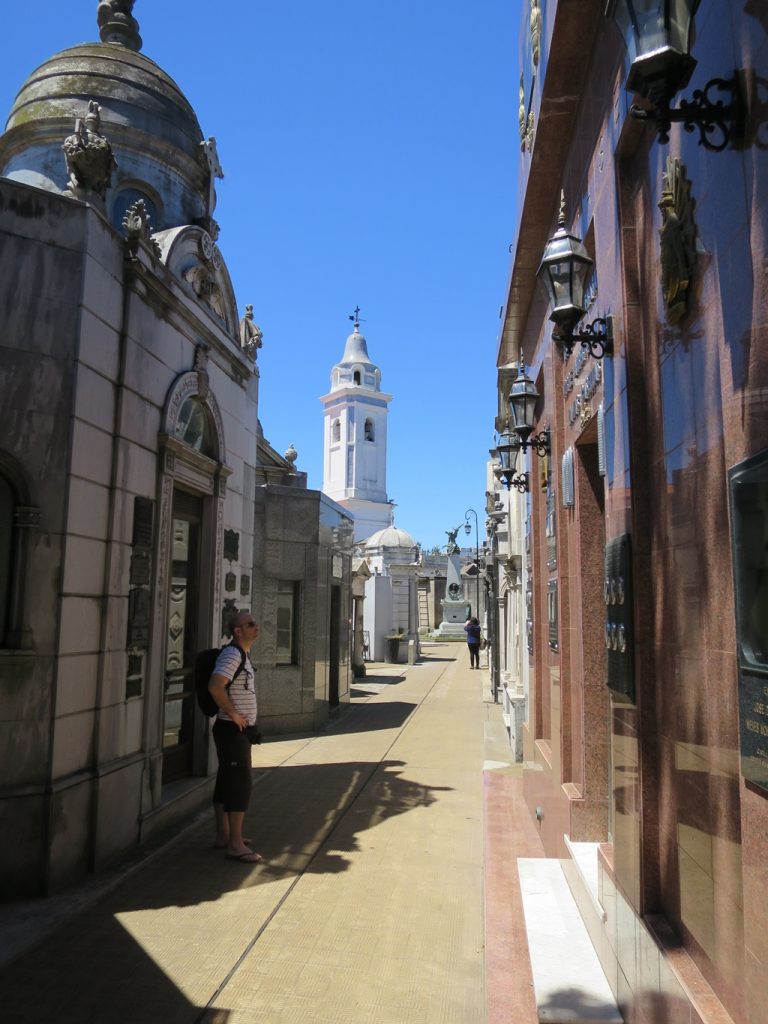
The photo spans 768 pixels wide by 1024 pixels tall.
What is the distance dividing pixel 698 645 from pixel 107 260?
4998mm

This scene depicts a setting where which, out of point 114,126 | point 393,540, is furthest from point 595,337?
point 393,540

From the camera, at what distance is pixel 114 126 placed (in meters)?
7.62

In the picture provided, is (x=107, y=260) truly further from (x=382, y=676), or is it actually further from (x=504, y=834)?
(x=382, y=676)

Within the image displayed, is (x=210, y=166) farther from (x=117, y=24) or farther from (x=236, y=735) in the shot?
(x=236, y=735)

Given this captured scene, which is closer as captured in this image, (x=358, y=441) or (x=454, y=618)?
(x=454, y=618)

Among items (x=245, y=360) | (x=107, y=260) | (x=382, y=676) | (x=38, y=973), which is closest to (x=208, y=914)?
(x=38, y=973)

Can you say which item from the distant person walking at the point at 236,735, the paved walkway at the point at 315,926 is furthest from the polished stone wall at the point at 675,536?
the distant person walking at the point at 236,735

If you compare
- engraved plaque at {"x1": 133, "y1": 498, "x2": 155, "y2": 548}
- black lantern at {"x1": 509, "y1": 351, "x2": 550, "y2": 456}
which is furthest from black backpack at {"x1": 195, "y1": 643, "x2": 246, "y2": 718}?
black lantern at {"x1": 509, "y1": 351, "x2": 550, "y2": 456}

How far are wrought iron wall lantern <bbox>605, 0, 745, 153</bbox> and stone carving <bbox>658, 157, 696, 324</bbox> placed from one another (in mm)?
435

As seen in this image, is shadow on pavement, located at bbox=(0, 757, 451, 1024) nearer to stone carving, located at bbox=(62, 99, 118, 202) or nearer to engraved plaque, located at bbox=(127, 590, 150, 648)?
engraved plaque, located at bbox=(127, 590, 150, 648)

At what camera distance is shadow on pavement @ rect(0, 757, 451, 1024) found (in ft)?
11.9

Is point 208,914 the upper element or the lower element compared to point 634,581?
lower

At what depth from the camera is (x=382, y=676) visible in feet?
66.8

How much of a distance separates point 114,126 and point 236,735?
6.20 metres
